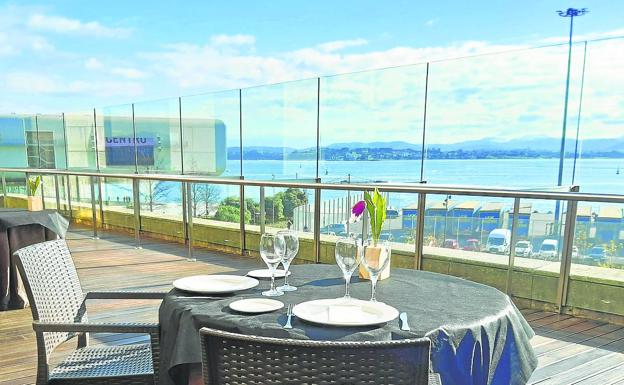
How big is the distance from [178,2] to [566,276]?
11988 millimetres

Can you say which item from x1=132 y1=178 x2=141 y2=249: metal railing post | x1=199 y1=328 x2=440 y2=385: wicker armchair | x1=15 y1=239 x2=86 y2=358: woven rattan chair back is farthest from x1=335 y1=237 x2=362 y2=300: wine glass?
x1=132 y1=178 x2=141 y2=249: metal railing post

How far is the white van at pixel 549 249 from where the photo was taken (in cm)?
371

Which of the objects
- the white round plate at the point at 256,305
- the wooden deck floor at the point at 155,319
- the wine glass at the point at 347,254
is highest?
the wine glass at the point at 347,254

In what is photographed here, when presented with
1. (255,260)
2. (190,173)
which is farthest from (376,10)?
(255,260)

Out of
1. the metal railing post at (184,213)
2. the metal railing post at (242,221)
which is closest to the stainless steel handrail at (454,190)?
the metal railing post at (242,221)

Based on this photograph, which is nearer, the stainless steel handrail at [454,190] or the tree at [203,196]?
the stainless steel handrail at [454,190]

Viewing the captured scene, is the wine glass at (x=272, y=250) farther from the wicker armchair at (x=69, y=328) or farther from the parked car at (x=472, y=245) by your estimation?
the parked car at (x=472, y=245)

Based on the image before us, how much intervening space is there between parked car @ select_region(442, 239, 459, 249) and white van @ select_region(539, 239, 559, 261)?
0.71 meters

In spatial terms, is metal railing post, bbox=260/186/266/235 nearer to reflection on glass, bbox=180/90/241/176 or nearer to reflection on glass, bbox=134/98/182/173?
reflection on glass, bbox=180/90/241/176

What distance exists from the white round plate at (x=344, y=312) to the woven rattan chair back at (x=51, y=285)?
3.28 ft

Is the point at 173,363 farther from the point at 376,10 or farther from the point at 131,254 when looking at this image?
the point at 376,10

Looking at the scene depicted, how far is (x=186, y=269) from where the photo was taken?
512 cm

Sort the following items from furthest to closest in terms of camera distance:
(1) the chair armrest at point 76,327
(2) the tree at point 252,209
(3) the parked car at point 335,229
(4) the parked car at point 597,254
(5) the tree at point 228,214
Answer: (5) the tree at point 228,214 < (2) the tree at point 252,209 < (3) the parked car at point 335,229 < (4) the parked car at point 597,254 < (1) the chair armrest at point 76,327

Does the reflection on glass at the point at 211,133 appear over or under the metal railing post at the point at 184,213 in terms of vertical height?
over
